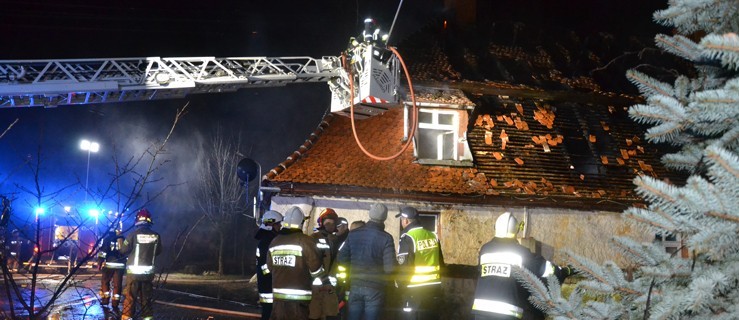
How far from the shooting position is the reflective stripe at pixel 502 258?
6.30 meters

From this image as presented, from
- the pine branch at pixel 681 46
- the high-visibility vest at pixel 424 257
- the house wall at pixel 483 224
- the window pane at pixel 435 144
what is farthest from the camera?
the window pane at pixel 435 144

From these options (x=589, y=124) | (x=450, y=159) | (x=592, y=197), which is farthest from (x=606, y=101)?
(x=450, y=159)

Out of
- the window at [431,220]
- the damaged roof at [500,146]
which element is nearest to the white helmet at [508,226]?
the damaged roof at [500,146]

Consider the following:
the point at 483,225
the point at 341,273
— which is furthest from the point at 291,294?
the point at 483,225

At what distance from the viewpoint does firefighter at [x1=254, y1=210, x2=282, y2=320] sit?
905 cm

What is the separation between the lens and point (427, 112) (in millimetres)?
15742

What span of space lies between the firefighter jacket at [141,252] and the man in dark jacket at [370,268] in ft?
14.3

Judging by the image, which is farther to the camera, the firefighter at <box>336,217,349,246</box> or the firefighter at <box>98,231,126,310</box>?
the firefighter at <box>98,231,126,310</box>

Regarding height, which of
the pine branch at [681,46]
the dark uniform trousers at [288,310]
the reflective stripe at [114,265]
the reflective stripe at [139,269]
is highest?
the pine branch at [681,46]

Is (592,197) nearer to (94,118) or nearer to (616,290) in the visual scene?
(616,290)

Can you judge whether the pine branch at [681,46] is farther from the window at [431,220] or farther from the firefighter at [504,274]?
the window at [431,220]

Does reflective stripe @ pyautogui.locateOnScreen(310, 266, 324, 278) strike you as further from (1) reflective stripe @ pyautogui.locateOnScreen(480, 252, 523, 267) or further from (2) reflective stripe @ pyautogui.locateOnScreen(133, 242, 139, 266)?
(2) reflective stripe @ pyautogui.locateOnScreen(133, 242, 139, 266)

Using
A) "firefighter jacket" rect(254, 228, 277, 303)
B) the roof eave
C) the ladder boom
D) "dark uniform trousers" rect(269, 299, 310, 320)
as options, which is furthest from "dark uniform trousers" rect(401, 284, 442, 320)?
the ladder boom

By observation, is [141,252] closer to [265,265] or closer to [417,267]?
[265,265]
